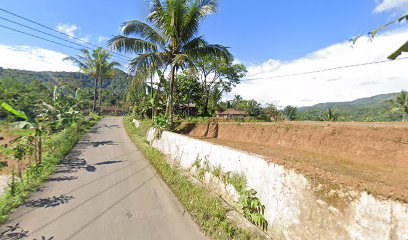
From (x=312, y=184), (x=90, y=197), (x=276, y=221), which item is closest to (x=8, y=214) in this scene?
(x=90, y=197)

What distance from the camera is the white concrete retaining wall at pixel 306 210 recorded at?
2650 mm

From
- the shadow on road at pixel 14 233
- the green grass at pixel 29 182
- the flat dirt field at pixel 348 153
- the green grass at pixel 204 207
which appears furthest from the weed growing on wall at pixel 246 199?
the green grass at pixel 29 182

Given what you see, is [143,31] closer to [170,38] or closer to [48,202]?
[170,38]

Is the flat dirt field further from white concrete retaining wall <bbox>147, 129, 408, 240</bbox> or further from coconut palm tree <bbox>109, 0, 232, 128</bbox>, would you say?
coconut palm tree <bbox>109, 0, 232, 128</bbox>

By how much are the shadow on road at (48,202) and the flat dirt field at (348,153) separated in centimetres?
506

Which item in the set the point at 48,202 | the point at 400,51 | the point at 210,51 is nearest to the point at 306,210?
the point at 400,51

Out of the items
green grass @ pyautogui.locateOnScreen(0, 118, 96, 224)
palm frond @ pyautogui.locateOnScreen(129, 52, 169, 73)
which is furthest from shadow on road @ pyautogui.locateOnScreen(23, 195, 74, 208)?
palm frond @ pyautogui.locateOnScreen(129, 52, 169, 73)

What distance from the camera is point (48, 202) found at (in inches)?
244

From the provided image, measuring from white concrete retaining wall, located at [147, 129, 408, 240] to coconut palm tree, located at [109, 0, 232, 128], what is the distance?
7.80m

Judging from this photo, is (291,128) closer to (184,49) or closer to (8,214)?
(184,49)

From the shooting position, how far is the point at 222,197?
613 cm

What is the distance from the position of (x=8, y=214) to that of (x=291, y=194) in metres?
5.97

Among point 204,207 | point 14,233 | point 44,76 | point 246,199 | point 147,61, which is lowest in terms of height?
point 14,233

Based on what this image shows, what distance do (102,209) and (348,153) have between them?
6535 millimetres
